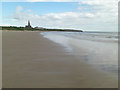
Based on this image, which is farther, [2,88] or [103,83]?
[103,83]

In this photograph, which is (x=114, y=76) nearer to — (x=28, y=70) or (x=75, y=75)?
(x=75, y=75)

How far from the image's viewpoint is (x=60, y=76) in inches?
149

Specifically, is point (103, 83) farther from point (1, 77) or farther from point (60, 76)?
point (1, 77)

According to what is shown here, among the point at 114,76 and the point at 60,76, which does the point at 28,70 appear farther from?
the point at 114,76

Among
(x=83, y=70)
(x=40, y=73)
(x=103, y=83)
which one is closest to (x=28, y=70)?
(x=40, y=73)

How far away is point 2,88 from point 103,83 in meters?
2.34

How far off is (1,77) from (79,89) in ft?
6.75

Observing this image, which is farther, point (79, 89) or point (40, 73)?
point (40, 73)

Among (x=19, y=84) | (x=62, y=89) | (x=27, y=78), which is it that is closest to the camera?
(x=62, y=89)

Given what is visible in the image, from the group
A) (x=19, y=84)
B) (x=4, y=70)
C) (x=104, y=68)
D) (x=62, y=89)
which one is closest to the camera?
(x=62, y=89)

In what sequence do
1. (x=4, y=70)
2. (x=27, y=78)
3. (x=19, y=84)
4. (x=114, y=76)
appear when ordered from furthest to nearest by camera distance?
(x=4, y=70), (x=114, y=76), (x=27, y=78), (x=19, y=84)

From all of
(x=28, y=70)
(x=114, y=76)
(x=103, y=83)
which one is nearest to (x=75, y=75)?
(x=103, y=83)

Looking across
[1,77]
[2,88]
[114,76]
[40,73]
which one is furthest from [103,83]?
[1,77]

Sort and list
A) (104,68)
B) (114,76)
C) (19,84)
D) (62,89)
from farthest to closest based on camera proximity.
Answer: (104,68) → (114,76) → (19,84) → (62,89)
